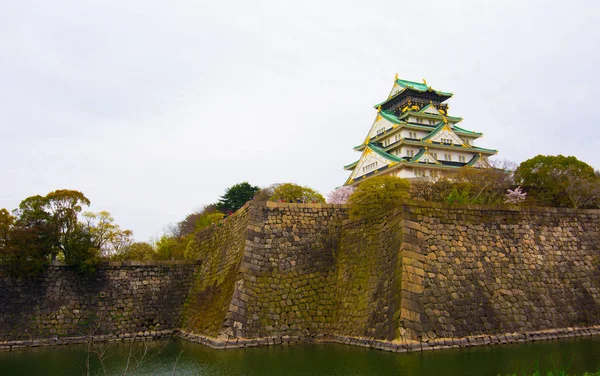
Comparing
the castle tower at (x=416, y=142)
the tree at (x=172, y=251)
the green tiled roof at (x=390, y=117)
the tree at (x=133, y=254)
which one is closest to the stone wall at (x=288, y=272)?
the tree at (x=172, y=251)

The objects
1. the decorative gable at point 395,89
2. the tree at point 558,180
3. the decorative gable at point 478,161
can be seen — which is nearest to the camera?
the tree at point 558,180

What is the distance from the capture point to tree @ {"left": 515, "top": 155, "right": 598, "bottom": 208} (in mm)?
20328

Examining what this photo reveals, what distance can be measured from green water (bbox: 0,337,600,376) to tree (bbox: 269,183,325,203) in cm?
869

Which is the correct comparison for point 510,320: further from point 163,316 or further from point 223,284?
point 163,316

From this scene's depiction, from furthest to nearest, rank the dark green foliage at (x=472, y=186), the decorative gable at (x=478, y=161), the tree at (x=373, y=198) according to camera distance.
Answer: the decorative gable at (x=478, y=161) → the dark green foliage at (x=472, y=186) → the tree at (x=373, y=198)

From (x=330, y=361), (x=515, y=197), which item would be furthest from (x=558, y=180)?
(x=330, y=361)

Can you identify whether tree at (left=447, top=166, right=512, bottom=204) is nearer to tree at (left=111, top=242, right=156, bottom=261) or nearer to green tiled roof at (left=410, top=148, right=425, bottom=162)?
green tiled roof at (left=410, top=148, right=425, bottom=162)

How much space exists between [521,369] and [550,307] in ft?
17.2

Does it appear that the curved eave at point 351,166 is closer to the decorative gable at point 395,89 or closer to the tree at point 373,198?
the decorative gable at point 395,89

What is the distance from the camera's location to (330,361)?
10.7 meters

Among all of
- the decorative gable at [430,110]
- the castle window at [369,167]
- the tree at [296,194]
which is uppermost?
the decorative gable at [430,110]

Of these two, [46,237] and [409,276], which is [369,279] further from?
[46,237]

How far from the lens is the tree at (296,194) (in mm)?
21062

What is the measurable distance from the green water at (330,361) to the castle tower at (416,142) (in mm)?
19785
